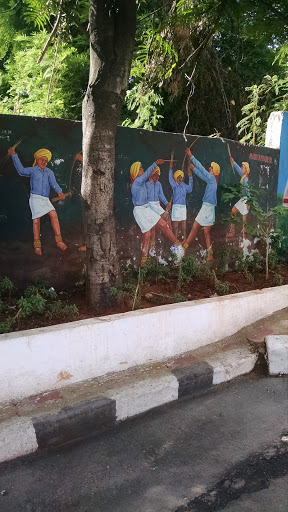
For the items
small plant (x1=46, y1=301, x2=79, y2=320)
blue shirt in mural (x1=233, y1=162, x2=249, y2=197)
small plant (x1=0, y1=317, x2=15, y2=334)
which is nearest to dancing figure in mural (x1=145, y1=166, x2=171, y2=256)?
blue shirt in mural (x1=233, y1=162, x2=249, y2=197)

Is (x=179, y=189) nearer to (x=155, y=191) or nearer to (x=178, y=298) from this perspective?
(x=155, y=191)

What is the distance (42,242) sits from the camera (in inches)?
155

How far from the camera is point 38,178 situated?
3824 mm

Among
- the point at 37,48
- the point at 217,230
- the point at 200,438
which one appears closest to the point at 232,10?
the point at 217,230

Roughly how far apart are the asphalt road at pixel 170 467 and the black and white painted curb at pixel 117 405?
2.5 inches

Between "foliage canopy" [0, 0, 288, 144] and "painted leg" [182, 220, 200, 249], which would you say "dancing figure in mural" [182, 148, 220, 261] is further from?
"foliage canopy" [0, 0, 288, 144]

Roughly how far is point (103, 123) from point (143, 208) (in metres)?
1.44

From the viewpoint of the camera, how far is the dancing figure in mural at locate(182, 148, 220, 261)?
5094 millimetres

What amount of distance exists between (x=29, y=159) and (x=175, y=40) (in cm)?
285

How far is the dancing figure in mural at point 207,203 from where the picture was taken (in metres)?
5.09

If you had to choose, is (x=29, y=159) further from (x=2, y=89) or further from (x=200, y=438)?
(x=2, y=89)

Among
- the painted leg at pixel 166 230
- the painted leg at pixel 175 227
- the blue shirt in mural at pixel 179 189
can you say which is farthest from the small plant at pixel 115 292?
the blue shirt in mural at pixel 179 189

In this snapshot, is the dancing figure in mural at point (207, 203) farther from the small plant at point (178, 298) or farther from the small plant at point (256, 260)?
the small plant at point (178, 298)

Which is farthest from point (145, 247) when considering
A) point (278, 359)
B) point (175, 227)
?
point (278, 359)
